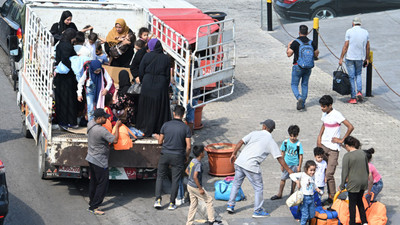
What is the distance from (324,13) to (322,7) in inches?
8.9

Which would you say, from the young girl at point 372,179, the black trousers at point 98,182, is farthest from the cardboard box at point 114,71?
the young girl at point 372,179

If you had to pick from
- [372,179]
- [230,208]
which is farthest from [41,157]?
[372,179]

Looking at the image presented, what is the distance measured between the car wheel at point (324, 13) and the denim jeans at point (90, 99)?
1341 centimetres

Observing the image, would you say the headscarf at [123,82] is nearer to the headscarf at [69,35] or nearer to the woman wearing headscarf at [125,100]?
the woman wearing headscarf at [125,100]

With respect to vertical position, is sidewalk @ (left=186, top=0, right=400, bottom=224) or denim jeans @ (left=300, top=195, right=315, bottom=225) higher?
denim jeans @ (left=300, top=195, right=315, bottom=225)

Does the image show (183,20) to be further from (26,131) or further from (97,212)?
(97,212)

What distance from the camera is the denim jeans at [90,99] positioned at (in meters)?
12.0

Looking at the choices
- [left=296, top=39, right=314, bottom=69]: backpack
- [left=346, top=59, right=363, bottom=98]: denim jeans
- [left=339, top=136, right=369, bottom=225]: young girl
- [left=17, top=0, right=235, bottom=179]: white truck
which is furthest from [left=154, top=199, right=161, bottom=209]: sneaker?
[left=346, top=59, right=363, bottom=98]: denim jeans

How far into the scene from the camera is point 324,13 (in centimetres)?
2438

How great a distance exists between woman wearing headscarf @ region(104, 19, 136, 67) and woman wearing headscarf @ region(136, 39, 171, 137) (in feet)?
3.84

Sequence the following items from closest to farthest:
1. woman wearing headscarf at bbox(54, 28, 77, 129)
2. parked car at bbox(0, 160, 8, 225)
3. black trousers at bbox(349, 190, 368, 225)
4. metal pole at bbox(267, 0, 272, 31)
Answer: parked car at bbox(0, 160, 8, 225)
black trousers at bbox(349, 190, 368, 225)
woman wearing headscarf at bbox(54, 28, 77, 129)
metal pole at bbox(267, 0, 272, 31)

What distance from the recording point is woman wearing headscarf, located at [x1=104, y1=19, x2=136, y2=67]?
526 inches

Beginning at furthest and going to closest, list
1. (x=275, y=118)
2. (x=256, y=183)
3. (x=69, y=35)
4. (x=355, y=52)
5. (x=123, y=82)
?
1. (x=355, y=52)
2. (x=275, y=118)
3. (x=123, y=82)
4. (x=69, y=35)
5. (x=256, y=183)

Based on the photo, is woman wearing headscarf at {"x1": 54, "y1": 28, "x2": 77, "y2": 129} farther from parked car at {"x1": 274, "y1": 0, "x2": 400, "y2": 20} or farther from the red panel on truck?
parked car at {"x1": 274, "y1": 0, "x2": 400, "y2": 20}
